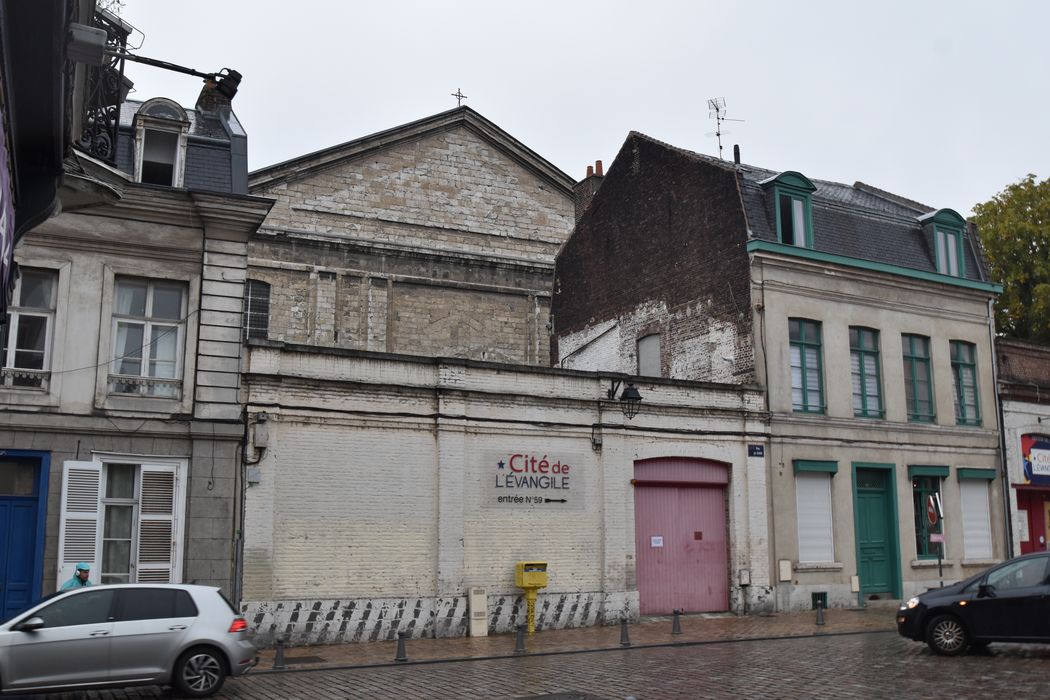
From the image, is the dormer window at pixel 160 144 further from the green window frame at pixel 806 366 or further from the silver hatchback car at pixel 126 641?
the green window frame at pixel 806 366

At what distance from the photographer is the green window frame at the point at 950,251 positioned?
25.8 metres

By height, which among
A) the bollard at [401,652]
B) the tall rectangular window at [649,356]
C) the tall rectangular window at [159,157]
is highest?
the tall rectangular window at [159,157]

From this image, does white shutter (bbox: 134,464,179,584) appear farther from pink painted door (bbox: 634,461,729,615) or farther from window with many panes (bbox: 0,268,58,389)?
pink painted door (bbox: 634,461,729,615)

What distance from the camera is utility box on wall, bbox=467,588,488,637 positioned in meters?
18.0

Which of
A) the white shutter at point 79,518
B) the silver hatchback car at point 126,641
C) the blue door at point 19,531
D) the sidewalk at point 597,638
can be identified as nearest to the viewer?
the silver hatchback car at point 126,641

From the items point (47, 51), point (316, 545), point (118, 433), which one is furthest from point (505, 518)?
point (47, 51)

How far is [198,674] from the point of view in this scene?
38.9 ft

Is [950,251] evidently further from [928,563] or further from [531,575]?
[531,575]

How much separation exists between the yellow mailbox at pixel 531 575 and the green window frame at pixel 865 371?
29.9 ft

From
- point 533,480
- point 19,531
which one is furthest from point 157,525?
point 533,480

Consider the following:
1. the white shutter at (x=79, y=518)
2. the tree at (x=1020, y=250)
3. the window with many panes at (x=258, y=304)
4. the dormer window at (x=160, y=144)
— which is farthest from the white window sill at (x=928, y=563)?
the window with many panes at (x=258, y=304)

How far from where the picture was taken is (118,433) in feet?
53.3

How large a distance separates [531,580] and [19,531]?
326 inches

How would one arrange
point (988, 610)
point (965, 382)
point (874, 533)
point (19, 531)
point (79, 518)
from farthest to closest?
point (965, 382), point (874, 533), point (79, 518), point (19, 531), point (988, 610)
